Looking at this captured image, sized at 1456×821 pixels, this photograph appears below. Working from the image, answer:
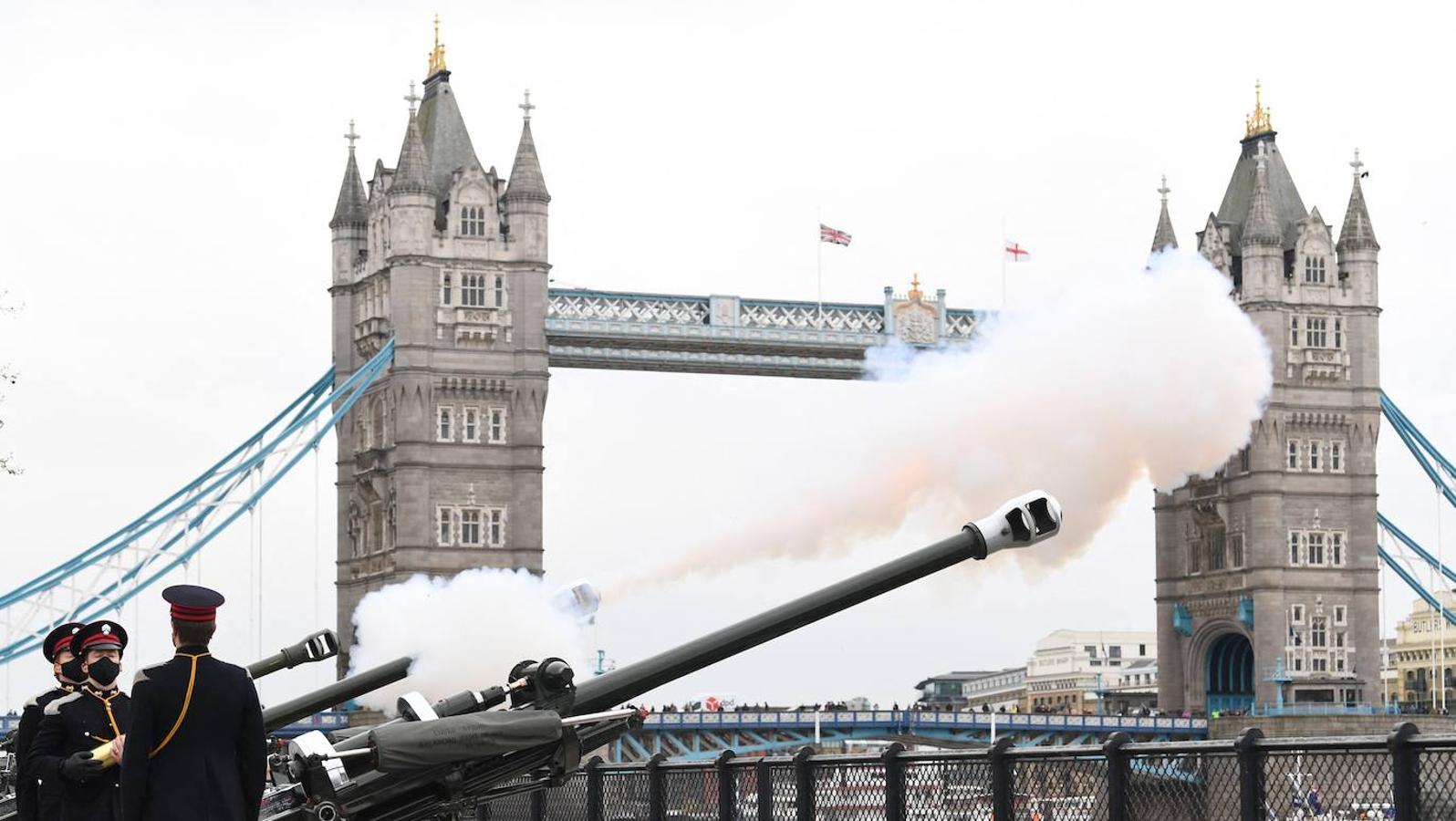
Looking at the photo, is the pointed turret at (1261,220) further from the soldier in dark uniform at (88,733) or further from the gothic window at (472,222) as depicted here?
the soldier in dark uniform at (88,733)

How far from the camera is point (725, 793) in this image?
66.7ft

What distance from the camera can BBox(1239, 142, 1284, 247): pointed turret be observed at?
Result: 350 ft

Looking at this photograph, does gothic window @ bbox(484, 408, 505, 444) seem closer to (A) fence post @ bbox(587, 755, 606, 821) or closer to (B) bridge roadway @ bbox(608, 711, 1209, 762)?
(B) bridge roadway @ bbox(608, 711, 1209, 762)

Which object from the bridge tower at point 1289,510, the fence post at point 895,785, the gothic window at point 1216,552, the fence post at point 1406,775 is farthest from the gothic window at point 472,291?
the fence post at point 1406,775

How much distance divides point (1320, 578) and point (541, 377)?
32327 millimetres

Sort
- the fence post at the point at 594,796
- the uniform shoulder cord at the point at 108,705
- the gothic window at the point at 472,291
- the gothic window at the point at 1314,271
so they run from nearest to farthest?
the uniform shoulder cord at the point at 108,705, the fence post at the point at 594,796, the gothic window at the point at 472,291, the gothic window at the point at 1314,271

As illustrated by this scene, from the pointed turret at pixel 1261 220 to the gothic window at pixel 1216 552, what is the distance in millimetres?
11871

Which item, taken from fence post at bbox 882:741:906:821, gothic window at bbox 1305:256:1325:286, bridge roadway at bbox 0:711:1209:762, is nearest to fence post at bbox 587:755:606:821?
fence post at bbox 882:741:906:821

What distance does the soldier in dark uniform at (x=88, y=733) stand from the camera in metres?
14.4

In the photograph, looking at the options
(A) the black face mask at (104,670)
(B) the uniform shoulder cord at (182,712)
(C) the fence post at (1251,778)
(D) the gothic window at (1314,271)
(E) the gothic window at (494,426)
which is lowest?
(C) the fence post at (1251,778)

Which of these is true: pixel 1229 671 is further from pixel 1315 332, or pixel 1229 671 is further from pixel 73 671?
pixel 73 671

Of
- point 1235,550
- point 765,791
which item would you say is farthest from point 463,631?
point 1235,550

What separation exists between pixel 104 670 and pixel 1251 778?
260 inches

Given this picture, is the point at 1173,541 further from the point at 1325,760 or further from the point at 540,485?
the point at 1325,760
